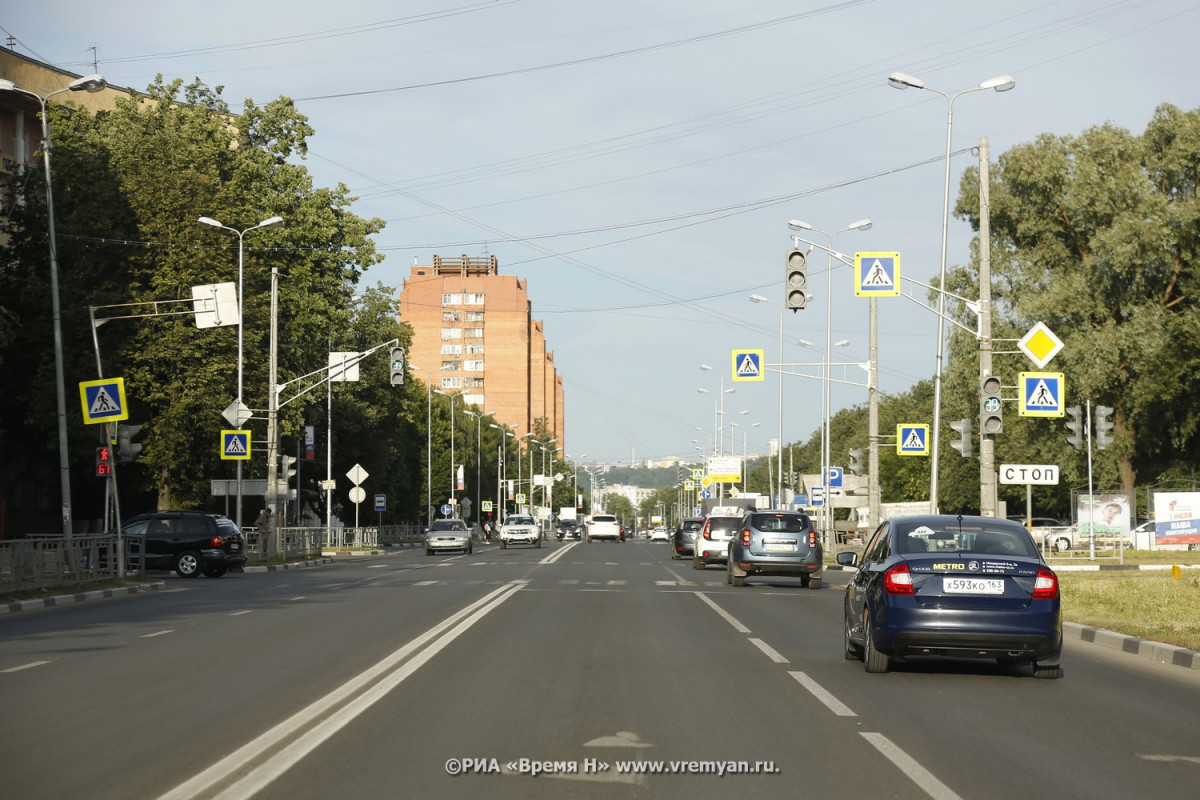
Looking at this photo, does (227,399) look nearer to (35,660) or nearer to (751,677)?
(35,660)

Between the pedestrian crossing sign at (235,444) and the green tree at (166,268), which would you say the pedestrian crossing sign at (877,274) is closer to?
the pedestrian crossing sign at (235,444)

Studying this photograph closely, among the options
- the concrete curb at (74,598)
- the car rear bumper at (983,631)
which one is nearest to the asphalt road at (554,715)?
the car rear bumper at (983,631)

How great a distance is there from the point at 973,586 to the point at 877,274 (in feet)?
68.4

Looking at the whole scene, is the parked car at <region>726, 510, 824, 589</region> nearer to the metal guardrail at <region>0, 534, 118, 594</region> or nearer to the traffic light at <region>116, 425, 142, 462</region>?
the metal guardrail at <region>0, 534, 118, 594</region>

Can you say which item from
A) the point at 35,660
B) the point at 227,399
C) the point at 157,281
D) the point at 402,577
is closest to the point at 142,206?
the point at 157,281

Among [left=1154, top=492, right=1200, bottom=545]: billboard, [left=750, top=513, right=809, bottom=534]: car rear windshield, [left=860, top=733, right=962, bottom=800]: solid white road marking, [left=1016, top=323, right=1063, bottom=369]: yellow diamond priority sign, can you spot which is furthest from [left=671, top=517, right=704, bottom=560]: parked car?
[left=860, top=733, right=962, bottom=800]: solid white road marking

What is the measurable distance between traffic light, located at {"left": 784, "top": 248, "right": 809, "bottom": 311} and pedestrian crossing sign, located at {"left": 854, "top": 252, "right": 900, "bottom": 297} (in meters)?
2.37

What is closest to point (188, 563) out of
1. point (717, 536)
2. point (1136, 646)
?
point (717, 536)

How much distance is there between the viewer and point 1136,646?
16781mm

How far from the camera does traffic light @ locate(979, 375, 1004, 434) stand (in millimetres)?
27484

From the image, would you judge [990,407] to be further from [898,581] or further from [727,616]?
[898,581]

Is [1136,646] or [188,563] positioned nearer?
[1136,646]

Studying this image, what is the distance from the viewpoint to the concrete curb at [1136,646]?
15243 millimetres

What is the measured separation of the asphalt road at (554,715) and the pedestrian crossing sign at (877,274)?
47.7ft
